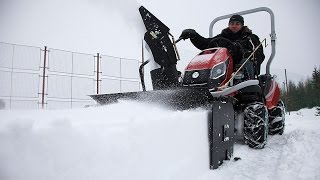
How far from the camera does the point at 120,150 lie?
6.02ft

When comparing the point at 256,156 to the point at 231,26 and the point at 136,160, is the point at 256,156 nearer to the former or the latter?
the point at 136,160

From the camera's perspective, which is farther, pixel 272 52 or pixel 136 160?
pixel 272 52

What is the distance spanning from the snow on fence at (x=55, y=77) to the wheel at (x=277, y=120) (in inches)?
235

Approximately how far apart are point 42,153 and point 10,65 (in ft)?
25.9

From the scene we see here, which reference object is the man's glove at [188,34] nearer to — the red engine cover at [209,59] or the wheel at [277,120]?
the red engine cover at [209,59]

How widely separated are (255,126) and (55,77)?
22.9ft

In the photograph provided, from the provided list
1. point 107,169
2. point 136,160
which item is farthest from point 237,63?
point 107,169

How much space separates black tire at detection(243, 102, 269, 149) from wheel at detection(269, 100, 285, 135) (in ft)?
4.12

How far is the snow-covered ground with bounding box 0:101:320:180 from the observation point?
1481mm

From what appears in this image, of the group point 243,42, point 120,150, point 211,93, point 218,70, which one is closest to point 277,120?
point 243,42

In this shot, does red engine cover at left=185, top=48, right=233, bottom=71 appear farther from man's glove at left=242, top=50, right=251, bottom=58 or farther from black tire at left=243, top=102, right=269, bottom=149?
black tire at left=243, top=102, right=269, bottom=149

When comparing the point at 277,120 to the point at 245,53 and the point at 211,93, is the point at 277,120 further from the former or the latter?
the point at 211,93

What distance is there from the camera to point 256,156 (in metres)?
3.68

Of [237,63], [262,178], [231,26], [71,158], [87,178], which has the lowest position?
[262,178]
